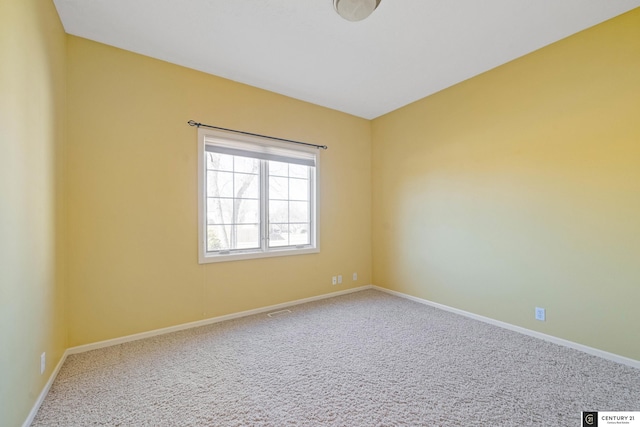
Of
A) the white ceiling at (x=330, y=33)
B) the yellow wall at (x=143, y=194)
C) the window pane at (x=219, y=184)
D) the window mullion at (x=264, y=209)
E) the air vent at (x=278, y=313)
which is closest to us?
the white ceiling at (x=330, y=33)

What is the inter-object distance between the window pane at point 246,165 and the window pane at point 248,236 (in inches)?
28.2

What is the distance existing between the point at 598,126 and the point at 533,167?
0.56 meters

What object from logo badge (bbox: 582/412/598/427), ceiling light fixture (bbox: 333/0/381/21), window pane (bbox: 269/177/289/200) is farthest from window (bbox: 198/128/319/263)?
logo badge (bbox: 582/412/598/427)

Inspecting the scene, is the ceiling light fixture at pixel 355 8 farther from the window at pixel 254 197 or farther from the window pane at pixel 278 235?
the window pane at pixel 278 235

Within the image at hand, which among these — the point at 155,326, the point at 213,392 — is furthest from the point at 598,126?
the point at 155,326

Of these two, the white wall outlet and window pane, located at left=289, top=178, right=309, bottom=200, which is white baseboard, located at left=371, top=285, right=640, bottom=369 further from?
the white wall outlet

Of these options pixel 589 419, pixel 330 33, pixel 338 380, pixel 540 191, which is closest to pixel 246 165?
pixel 330 33

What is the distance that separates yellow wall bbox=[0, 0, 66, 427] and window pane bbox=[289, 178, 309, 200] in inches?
94.8

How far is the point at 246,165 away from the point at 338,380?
2.62 m

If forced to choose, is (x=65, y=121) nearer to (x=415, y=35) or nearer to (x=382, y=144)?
(x=415, y=35)

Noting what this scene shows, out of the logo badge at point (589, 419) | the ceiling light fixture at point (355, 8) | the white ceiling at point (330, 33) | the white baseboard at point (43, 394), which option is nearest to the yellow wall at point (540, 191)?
the white ceiling at point (330, 33)

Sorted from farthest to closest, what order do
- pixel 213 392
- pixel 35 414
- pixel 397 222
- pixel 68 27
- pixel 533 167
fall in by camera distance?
pixel 397 222
pixel 533 167
pixel 68 27
pixel 213 392
pixel 35 414

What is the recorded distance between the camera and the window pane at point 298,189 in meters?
3.91

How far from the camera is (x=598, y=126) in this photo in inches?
94.0
